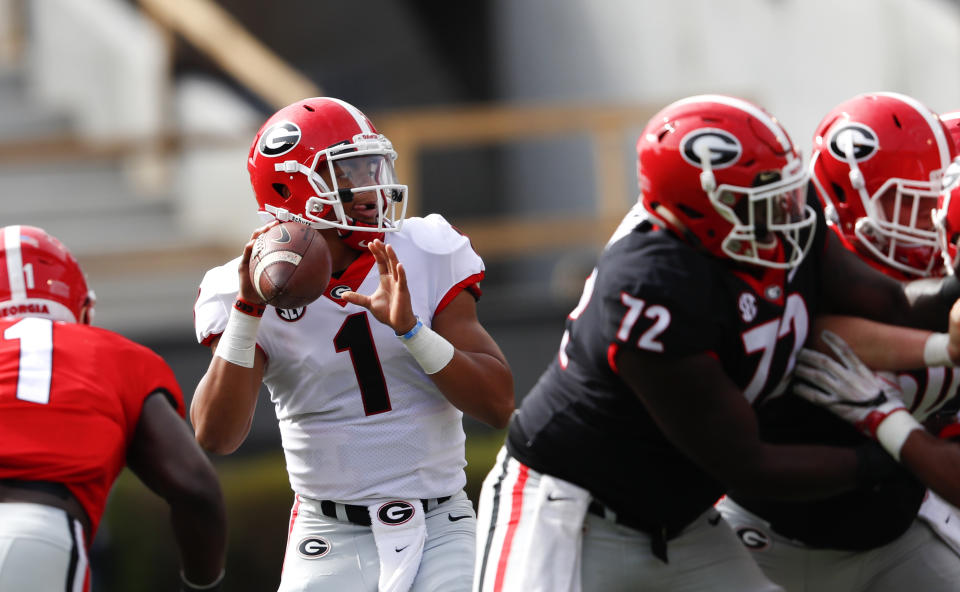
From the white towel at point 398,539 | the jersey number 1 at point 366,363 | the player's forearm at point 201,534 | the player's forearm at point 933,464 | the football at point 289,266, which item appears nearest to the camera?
the player's forearm at point 933,464

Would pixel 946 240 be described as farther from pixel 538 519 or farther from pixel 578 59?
pixel 578 59

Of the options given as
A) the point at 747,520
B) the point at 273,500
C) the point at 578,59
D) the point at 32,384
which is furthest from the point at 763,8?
the point at 32,384

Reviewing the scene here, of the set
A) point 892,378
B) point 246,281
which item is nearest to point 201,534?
point 246,281

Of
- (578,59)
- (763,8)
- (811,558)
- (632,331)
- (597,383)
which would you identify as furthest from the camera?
(578,59)

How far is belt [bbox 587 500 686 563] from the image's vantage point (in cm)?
291

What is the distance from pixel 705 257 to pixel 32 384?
68.1 inches

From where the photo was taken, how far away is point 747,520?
3.34m

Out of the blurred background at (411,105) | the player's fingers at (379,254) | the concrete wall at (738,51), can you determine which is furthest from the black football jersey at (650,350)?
the concrete wall at (738,51)

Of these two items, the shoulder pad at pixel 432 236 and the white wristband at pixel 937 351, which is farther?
the shoulder pad at pixel 432 236

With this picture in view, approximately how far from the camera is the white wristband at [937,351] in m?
2.83

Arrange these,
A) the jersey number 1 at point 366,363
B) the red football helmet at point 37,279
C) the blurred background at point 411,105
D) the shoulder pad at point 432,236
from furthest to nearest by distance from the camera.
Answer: the blurred background at point 411,105 < the red football helmet at point 37,279 < the shoulder pad at point 432,236 < the jersey number 1 at point 366,363

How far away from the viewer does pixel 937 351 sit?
284 cm

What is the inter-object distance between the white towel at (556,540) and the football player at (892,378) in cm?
47

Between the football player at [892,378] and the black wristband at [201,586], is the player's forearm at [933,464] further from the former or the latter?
the black wristband at [201,586]
